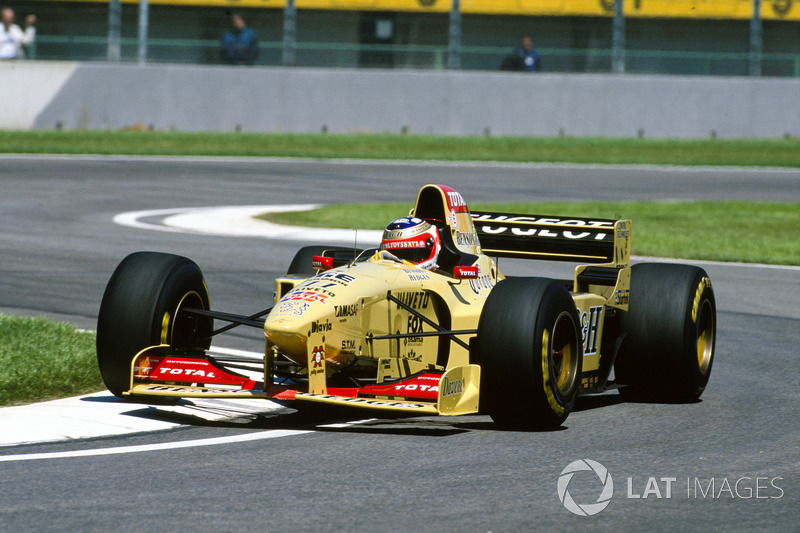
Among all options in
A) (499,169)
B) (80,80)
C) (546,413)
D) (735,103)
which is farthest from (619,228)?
(735,103)

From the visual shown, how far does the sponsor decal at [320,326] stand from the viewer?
7.04 metres

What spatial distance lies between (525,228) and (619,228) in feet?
2.33

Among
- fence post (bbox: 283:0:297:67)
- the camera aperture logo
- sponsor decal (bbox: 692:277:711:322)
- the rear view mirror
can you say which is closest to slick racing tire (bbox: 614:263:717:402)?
sponsor decal (bbox: 692:277:711:322)

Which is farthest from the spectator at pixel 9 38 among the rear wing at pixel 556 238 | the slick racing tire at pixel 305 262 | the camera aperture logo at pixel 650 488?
the camera aperture logo at pixel 650 488

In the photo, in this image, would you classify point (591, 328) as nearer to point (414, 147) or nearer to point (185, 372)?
point (185, 372)

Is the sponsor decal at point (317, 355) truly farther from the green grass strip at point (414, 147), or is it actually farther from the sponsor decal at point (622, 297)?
the green grass strip at point (414, 147)

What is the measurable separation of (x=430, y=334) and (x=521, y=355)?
1.68 ft

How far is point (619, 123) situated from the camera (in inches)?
1377

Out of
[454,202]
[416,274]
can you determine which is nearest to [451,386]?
[416,274]

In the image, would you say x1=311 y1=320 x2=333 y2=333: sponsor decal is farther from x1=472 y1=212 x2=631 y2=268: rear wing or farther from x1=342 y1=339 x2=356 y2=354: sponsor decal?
x1=472 y1=212 x2=631 y2=268: rear wing

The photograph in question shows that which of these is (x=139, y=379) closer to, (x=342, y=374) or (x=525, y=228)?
(x=342, y=374)

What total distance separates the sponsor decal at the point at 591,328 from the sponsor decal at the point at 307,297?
5.78ft

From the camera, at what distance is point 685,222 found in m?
20.1

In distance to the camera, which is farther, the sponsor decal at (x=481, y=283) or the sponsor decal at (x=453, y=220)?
the sponsor decal at (x=453, y=220)
